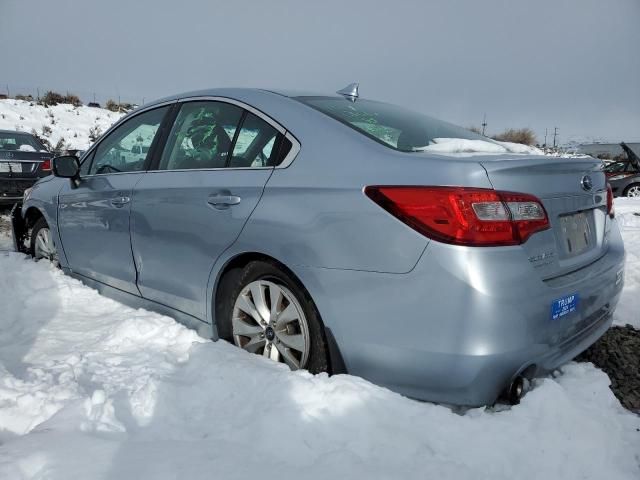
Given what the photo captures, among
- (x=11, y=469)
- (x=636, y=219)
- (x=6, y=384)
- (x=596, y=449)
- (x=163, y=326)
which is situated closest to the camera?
(x=11, y=469)

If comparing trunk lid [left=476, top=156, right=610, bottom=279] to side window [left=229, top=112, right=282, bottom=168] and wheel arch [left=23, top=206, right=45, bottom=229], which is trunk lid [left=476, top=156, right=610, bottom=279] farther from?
wheel arch [left=23, top=206, right=45, bottom=229]

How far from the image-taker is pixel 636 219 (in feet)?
24.0

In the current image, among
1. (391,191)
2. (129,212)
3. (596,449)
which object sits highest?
(391,191)

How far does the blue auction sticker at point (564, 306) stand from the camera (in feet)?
6.31

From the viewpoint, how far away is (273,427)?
1.90 meters

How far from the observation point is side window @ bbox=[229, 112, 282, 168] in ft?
→ 7.91

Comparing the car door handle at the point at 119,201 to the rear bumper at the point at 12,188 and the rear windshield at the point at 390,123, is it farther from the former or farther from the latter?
the rear bumper at the point at 12,188

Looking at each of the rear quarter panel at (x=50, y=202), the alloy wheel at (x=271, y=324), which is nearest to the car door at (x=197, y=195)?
the alloy wheel at (x=271, y=324)

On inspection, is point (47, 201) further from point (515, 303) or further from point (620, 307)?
point (620, 307)

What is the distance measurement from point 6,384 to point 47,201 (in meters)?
2.23

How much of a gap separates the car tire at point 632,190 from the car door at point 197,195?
510 inches

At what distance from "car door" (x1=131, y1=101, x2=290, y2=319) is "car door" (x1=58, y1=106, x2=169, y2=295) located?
0.55ft

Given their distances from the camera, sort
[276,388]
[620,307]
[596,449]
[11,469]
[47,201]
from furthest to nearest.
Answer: [47,201], [620,307], [276,388], [596,449], [11,469]

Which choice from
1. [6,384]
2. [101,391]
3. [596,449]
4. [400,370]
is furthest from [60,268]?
[596,449]
